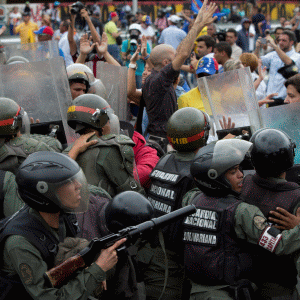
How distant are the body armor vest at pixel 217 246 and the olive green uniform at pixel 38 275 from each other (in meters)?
0.73

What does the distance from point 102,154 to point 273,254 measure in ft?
4.52

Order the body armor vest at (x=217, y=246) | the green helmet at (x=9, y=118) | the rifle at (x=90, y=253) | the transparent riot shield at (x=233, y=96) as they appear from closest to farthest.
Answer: the rifle at (x=90, y=253) < the body armor vest at (x=217, y=246) < the green helmet at (x=9, y=118) < the transparent riot shield at (x=233, y=96)

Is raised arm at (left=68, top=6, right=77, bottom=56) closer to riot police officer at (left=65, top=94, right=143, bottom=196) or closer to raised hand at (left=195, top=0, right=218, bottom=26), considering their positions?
raised hand at (left=195, top=0, right=218, bottom=26)

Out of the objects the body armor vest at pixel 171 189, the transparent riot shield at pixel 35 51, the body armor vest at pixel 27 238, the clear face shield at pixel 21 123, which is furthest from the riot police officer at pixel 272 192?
the transparent riot shield at pixel 35 51

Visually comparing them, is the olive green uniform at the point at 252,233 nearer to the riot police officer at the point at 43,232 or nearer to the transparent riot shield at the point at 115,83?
the riot police officer at the point at 43,232

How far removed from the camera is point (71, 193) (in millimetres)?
2328

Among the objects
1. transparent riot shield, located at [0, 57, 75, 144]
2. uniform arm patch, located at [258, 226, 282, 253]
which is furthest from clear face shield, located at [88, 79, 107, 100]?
uniform arm patch, located at [258, 226, 282, 253]

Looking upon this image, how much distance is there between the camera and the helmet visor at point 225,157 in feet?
8.88

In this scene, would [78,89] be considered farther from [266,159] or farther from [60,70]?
[266,159]

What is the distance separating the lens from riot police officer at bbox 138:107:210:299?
318 centimetres

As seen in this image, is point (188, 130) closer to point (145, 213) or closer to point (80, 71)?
point (145, 213)

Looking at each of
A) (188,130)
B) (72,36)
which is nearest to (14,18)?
(72,36)

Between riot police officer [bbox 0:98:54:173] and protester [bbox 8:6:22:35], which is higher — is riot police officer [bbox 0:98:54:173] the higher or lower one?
the higher one

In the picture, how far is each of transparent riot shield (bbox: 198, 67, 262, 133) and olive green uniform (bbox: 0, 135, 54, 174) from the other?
5.20 feet
